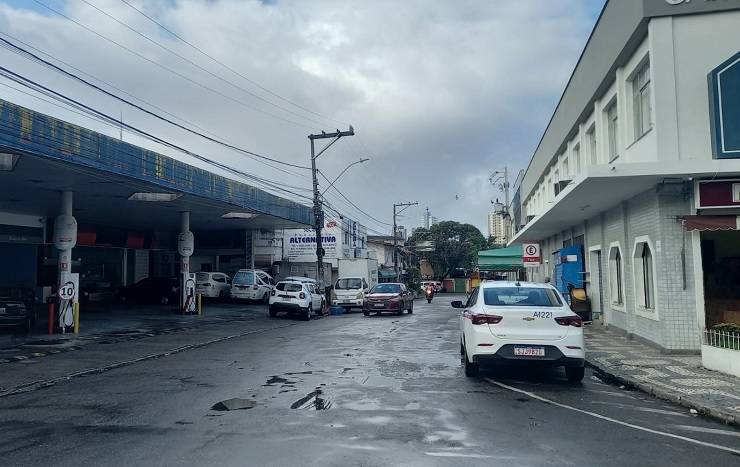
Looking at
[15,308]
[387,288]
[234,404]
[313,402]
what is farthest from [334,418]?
[387,288]

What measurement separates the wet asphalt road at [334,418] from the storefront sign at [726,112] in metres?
5.26

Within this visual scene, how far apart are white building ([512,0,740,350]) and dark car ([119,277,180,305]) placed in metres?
21.7

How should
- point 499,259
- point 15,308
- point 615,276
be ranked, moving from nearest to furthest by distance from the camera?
1. point 15,308
2. point 615,276
3. point 499,259

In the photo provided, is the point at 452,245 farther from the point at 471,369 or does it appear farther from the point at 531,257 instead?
the point at 471,369

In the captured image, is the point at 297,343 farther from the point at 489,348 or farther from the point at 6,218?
the point at 6,218

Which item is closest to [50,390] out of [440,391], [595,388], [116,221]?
[440,391]

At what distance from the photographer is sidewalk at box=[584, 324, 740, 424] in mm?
7992

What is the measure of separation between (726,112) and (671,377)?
218 inches

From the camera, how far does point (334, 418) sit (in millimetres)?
7238

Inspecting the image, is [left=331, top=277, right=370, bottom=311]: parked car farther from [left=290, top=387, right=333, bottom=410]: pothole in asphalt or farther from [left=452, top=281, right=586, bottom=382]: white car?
[left=290, top=387, right=333, bottom=410]: pothole in asphalt

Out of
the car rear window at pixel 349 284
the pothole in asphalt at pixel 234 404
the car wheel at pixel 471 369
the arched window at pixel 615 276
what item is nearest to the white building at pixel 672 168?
the arched window at pixel 615 276

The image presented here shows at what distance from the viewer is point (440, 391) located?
9.04 metres

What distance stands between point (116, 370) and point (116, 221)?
69.9 ft

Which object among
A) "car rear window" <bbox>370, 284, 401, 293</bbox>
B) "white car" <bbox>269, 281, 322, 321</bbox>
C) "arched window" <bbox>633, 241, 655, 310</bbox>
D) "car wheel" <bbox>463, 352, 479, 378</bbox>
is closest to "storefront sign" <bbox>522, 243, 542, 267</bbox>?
"car rear window" <bbox>370, 284, 401, 293</bbox>
